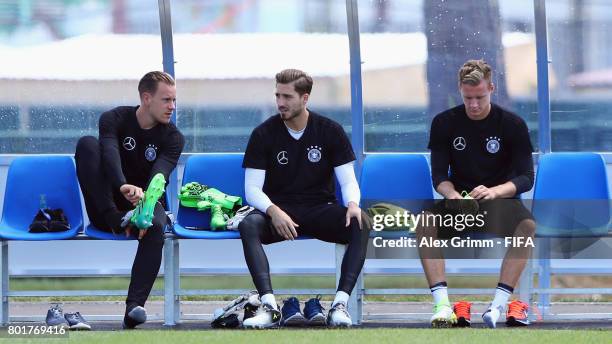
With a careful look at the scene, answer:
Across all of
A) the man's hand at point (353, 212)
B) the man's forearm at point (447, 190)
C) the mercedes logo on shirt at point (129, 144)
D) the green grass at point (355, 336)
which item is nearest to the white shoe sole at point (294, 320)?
the green grass at point (355, 336)

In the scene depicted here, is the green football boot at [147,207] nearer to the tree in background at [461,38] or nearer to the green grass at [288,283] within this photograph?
the green grass at [288,283]

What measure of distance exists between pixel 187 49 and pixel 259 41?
48 cm

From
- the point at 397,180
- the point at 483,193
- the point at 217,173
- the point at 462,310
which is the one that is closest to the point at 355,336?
the point at 462,310

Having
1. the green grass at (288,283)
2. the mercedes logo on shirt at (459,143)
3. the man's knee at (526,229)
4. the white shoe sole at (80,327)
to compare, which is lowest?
the green grass at (288,283)

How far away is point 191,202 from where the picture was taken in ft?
23.6

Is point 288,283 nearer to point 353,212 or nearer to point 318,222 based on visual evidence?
point 318,222

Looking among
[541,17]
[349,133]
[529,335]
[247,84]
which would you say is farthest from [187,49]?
[529,335]

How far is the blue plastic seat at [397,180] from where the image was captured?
7270mm

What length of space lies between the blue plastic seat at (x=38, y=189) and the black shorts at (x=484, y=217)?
2106mm

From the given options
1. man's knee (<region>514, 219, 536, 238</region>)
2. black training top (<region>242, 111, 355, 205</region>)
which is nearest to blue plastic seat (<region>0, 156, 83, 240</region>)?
black training top (<region>242, 111, 355, 205</region>)

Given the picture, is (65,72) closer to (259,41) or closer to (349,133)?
(259,41)

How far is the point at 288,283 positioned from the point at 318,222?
235cm

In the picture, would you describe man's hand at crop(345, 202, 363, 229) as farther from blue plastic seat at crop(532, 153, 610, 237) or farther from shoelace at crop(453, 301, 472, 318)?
blue plastic seat at crop(532, 153, 610, 237)

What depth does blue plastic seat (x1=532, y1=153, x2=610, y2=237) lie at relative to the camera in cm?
720
